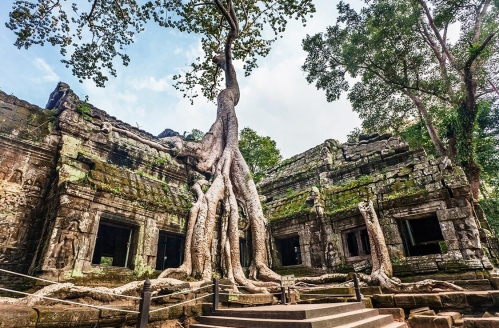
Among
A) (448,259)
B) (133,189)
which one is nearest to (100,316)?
(133,189)

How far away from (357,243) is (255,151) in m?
9.41

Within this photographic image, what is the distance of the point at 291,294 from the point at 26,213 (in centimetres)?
619

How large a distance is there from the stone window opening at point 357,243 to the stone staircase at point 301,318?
2979 mm

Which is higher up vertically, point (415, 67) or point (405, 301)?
point (415, 67)

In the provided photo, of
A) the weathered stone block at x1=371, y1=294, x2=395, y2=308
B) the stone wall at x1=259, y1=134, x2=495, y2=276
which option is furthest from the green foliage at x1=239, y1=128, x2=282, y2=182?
the weathered stone block at x1=371, y1=294, x2=395, y2=308

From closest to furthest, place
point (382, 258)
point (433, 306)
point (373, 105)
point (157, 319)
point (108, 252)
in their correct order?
point (157, 319)
point (433, 306)
point (382, 258)
point (108, 252)
point (373, 105)

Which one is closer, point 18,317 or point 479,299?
point 18,317

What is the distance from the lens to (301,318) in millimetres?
3186

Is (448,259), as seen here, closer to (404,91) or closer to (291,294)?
(291,294)

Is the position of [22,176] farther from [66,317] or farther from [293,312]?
[293,312]

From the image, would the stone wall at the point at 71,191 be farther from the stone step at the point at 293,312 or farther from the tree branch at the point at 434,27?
the tree branch at the point at 434,27

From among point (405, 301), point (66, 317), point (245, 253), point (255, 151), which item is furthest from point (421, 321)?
point (255, 151)

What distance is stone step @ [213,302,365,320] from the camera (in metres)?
3.24

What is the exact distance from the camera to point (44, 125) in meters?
6.67
